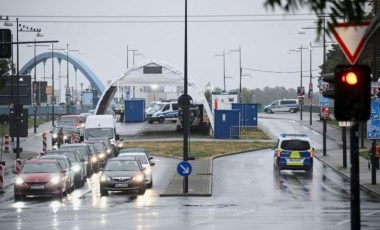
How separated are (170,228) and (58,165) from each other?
12393 mm

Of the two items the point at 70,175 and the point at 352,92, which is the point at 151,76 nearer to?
the point at 70,175

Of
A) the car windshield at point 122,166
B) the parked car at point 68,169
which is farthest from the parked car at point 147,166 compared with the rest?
the parked car at point 68,169

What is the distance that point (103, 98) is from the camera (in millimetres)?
78812

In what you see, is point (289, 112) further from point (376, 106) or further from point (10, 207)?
point (10, 207)

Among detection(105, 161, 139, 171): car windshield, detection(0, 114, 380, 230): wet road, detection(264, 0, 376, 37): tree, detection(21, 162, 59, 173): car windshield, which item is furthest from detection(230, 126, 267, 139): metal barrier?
detection(264, 0, 376, 37): tree

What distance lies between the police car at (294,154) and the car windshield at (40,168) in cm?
1340

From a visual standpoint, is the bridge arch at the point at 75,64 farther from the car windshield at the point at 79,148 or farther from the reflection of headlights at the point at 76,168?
the reflection of headlights at the point at 76,168

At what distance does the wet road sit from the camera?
77.4 ft

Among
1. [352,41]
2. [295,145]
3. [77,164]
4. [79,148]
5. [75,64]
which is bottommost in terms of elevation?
[77,164]

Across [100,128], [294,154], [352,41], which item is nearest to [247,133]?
[100,128]

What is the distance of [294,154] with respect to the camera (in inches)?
1673

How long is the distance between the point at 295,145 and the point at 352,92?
33105 mm

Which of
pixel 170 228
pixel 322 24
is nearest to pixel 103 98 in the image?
A: pixel 170 228

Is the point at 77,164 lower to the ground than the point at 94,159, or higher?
higher
